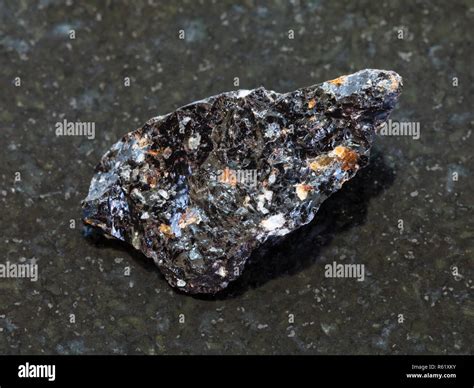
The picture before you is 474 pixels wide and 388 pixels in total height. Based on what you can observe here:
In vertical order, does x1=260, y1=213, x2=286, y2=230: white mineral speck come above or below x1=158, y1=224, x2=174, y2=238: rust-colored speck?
above

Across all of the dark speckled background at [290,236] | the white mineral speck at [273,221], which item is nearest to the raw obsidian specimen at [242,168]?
the white mineral speck at [273,221]

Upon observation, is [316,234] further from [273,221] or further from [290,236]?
[273,221]

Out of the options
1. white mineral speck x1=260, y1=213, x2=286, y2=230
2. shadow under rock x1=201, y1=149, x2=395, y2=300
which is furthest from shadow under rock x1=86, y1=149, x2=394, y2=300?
white mineral speck x1=260, y1=213, x2=286, y2=230

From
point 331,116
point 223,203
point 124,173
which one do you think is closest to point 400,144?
point 331,116

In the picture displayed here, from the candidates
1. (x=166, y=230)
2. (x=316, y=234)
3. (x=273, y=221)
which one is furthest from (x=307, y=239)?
(x=166, y=230)

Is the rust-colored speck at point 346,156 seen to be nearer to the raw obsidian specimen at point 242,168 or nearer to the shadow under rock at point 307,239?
the raw obsidian specimen at point 242,168

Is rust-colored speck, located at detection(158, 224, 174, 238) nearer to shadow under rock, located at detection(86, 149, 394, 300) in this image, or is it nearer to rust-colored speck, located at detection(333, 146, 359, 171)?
shadow under rock, located at detection(86, 149, 394, 300)

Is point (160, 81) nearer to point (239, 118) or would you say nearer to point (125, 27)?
point (125, 27)
